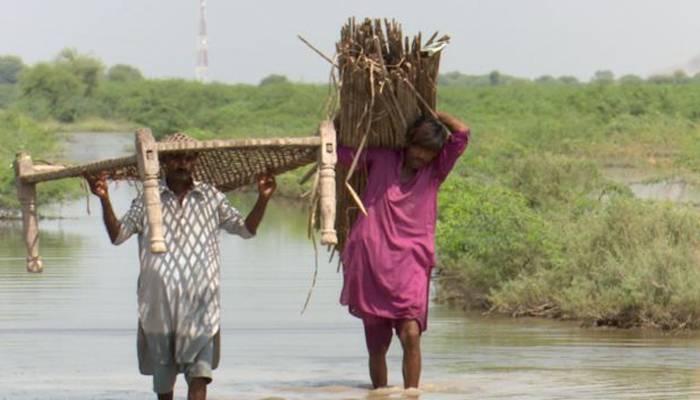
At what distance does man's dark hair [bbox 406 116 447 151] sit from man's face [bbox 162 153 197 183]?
133 cm

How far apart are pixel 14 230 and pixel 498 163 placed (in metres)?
7.51

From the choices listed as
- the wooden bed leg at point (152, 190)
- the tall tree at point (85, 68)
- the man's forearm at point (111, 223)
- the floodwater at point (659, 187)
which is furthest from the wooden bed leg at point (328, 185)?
the tall tree at point (85, 68)

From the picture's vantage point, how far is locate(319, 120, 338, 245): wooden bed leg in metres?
8.90

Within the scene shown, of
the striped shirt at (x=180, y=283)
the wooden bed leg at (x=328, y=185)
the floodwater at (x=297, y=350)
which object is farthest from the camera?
the floodwater at (x=297, y=350)

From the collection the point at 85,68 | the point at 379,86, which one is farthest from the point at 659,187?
the point at 85,68

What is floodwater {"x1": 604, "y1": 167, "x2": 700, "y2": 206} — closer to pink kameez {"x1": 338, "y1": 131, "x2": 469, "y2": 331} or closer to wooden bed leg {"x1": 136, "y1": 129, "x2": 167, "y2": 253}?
pink kameez {"x1": 338, "y1": 131, "x2": 469, "y2": 331}

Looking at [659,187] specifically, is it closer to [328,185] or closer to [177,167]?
[328,185]

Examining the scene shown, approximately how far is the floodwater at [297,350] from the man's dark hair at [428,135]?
4.17ft

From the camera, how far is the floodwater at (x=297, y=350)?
10156 mm

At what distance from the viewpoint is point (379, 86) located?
9.80 meters

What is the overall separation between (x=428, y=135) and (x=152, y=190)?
1.68 m

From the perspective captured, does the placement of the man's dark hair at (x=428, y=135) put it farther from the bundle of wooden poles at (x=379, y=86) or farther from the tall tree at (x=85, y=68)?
the tall tree at (x=85, y=68)

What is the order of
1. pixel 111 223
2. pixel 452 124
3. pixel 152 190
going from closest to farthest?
1. pixel 152 190
2. pixel 111 223
3. pixel 452 124

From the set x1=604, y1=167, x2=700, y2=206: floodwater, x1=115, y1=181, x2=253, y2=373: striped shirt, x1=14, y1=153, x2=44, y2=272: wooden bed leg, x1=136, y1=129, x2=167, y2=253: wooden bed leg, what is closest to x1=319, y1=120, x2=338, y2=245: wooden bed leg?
x1=115, y1=181, x2=253, y2=373: striped shirt
